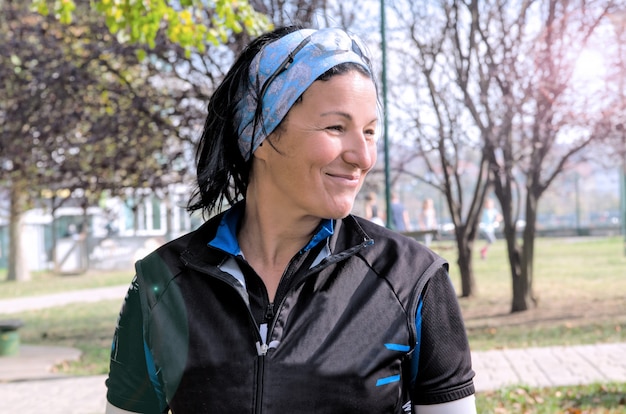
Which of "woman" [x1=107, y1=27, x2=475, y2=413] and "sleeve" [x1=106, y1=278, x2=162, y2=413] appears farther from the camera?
"sleeve" [x1=106, y1=278, x2=162, y2=413]

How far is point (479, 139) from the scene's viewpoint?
44.7 feet

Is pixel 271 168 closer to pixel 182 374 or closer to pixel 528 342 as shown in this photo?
pixel 182 374

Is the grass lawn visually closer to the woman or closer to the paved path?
the paved path

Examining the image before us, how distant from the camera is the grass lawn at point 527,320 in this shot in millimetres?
6750

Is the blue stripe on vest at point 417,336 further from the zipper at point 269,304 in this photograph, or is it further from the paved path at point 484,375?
the paved path at point 484,375

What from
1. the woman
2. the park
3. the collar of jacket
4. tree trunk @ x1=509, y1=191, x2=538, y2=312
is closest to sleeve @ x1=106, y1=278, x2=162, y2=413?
the woman

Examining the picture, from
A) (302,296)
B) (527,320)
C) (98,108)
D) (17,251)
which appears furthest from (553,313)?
(17,251)

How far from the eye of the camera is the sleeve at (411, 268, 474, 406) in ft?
5.32

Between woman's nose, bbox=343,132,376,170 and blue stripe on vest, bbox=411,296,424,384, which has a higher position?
woman's nose, bbox=343,132,376,170

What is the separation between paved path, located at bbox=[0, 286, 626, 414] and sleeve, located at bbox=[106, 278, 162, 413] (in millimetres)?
5566

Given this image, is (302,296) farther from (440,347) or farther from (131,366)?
(131,366)

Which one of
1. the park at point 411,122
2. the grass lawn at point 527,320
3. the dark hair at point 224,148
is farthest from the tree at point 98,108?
the dark hair at point 224,148

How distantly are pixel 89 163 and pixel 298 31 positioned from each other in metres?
12.2

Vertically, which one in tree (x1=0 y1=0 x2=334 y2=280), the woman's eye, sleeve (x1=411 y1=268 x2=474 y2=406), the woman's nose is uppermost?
tree (x1=0 y1=0 x2=334 y2=280)
